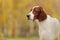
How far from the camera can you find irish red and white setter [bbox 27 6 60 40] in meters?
1.88

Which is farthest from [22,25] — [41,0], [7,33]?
[41,0]

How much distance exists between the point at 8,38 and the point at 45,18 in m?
0.57

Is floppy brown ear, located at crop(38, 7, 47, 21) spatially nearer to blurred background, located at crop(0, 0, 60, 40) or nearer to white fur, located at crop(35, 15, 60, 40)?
white fur, located at crop(35, 15, 60, 40)

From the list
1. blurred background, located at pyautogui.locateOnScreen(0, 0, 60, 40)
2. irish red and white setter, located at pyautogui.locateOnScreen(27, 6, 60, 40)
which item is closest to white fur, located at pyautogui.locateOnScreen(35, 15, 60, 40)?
irish red and white setter, located at pyautogui.locateOnScreen(27, 6, 60, 40)

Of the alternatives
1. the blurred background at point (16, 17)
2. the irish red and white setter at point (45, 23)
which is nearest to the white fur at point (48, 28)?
the irish red and white setter at point (45, 23)

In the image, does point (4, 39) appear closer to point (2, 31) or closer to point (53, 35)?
point (2, 31)

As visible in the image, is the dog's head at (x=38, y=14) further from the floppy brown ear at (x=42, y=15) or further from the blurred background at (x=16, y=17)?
the blurred background at (x=16, y=17)

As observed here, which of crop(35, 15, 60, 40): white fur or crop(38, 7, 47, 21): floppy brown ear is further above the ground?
crop(38, 7, 47, 21): floppy brown ear

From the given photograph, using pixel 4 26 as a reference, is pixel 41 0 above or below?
above

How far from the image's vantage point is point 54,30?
1.96m

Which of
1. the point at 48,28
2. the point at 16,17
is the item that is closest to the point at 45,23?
the point at 48,28

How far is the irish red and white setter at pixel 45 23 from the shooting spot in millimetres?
1884

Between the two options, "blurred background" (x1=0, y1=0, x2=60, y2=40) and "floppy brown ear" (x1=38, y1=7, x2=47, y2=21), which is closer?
"floppy brown ear" (x1=38, y1=7, x2=47, y2=21)

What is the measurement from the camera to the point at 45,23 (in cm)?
192
